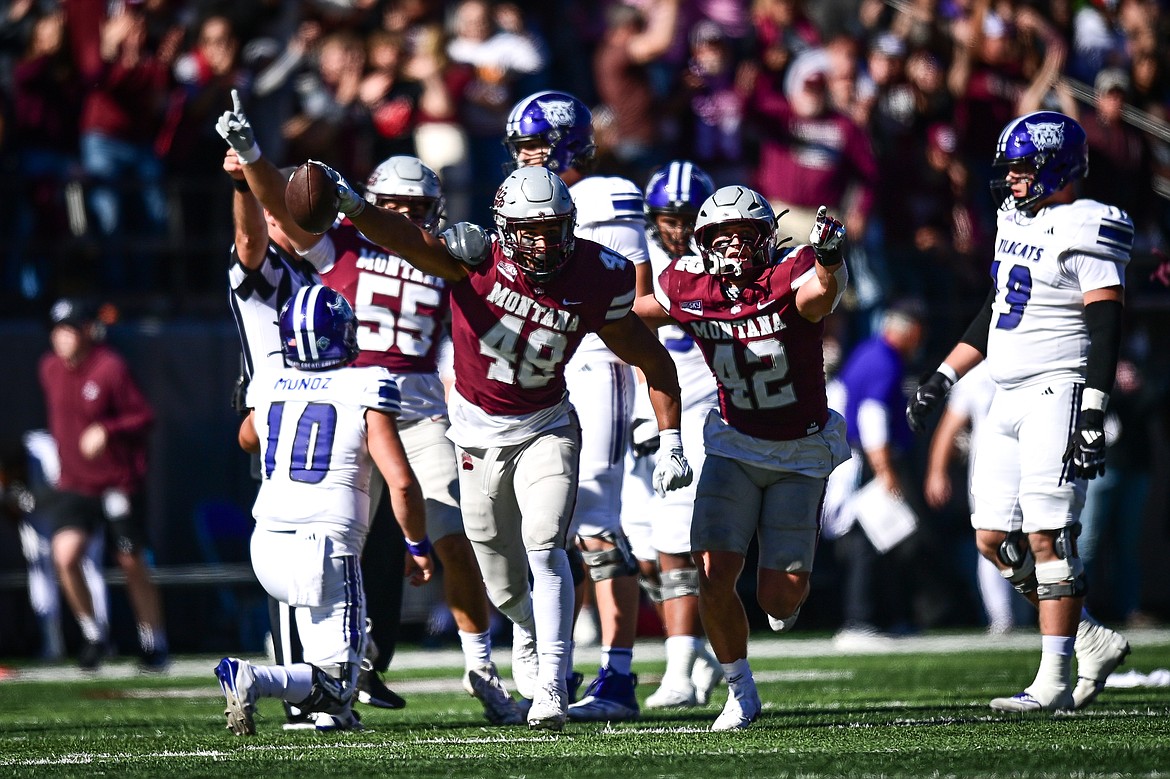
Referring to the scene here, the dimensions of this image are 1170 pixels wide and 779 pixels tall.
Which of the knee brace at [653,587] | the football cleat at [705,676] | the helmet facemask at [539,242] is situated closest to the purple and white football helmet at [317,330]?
the helmet facemask at [539,242]

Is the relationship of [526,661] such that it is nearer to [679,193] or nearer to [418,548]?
[418,548]

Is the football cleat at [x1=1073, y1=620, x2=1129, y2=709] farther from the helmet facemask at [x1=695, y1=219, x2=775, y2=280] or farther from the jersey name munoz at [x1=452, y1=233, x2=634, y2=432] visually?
the jersey name munoz at [x1=452, y1=233, x2=634, y2=432]

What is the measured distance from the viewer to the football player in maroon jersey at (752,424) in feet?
19.7

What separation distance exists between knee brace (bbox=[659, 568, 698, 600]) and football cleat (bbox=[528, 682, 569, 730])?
4.49 ft

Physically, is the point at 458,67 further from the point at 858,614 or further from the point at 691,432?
the point at 691,432

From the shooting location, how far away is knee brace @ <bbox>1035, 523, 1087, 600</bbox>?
6.45 m

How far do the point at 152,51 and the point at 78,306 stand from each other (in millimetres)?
1796

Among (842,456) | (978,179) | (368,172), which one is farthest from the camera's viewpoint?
(978,179)

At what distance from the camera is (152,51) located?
1126 centimetres

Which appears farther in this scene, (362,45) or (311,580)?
(362,45)

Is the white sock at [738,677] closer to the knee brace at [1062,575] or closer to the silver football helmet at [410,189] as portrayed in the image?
the knee brace at [1062,575]

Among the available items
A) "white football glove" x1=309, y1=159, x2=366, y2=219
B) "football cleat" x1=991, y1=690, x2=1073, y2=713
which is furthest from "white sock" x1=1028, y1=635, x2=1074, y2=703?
"white football glove" x1=309, y1=159, x2=366, y2=219

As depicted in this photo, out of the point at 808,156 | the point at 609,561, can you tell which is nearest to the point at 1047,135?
the point at 609,561

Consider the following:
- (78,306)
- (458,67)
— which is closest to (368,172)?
(458,67)
